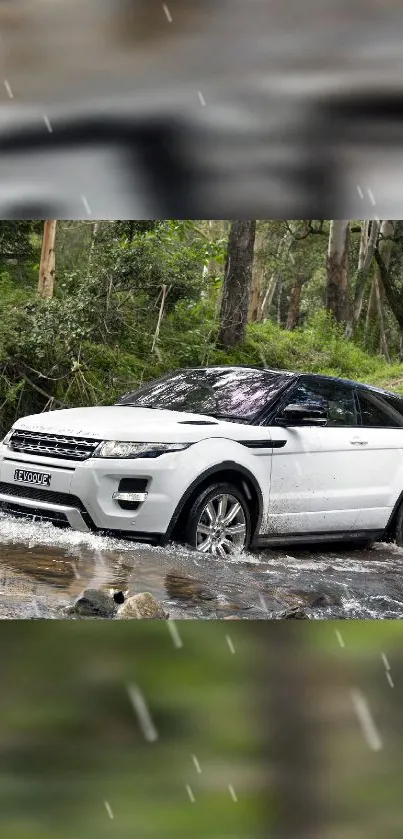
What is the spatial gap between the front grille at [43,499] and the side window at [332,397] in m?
1.41

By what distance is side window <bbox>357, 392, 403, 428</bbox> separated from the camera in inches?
247

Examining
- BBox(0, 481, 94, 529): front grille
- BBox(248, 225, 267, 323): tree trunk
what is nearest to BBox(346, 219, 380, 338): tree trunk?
BBox(248, 225, 267, 323): tree trunk

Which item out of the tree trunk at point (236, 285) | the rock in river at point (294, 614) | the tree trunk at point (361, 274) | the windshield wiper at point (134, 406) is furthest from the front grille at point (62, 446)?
the tree trunk at point (361, 274)

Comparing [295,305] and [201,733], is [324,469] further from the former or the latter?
[201,733]

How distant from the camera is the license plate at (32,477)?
→ 5.61 metres

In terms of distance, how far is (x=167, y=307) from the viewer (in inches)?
284

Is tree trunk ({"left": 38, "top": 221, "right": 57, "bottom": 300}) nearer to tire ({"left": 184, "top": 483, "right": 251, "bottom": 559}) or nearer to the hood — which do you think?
the hood

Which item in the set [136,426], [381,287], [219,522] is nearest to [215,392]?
[136,426]

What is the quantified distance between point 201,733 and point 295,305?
206 inches

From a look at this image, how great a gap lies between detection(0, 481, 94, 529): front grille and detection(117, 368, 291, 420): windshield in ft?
2.75

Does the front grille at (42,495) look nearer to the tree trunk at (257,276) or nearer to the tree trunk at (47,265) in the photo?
the tree trunk at (47,265)
